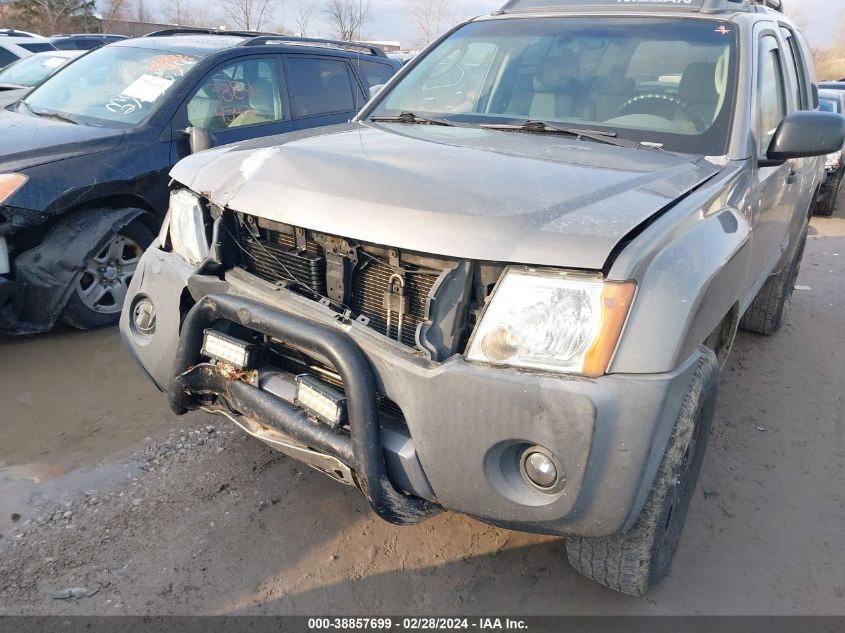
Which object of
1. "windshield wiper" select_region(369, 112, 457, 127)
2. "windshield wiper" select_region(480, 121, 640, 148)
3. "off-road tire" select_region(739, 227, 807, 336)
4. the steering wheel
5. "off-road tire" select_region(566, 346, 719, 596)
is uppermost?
the steering wheel

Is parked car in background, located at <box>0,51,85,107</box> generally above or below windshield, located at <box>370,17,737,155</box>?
below

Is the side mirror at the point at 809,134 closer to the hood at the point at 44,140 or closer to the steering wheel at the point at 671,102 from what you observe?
the steering wheel at the point at 671,102

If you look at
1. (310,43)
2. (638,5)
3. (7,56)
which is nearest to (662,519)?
(638,5)

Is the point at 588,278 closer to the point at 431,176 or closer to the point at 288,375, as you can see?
the point at 431,176

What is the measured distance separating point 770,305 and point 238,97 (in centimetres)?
399

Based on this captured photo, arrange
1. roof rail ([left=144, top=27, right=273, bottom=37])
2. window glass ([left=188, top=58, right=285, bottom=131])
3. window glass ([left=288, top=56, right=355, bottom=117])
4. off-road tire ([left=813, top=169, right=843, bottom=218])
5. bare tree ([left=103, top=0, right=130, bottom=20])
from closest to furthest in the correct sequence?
1. window glass ([left=188, top=58, right=285, bottom=131])
2. window glass ([left=288, top=56, right=355, bottom=117])
3. roof rail ([left=144, top=27, right=273, bottom=37])
4. off-road tire ([left=813, top=169, right=843, bottom=218])
5. bare tree ([left=103, top=0, right=130, bottom=20])

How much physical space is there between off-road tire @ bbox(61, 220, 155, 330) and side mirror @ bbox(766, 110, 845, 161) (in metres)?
3.45

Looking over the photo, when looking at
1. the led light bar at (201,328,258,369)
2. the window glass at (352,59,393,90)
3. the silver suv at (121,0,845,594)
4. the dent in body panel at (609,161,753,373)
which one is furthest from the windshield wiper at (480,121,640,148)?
the window glass at (352,59,393,90)

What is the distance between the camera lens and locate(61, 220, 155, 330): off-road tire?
12.7 feet

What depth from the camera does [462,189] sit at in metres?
1.96

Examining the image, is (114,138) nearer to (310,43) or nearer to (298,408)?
(310,43)

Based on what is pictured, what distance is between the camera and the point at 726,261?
2.07 m

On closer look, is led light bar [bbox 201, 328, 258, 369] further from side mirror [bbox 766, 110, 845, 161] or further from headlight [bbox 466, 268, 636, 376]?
side mirror [bbox 766, 110, 845, 161]

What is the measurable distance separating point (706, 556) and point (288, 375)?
167 centimetres
